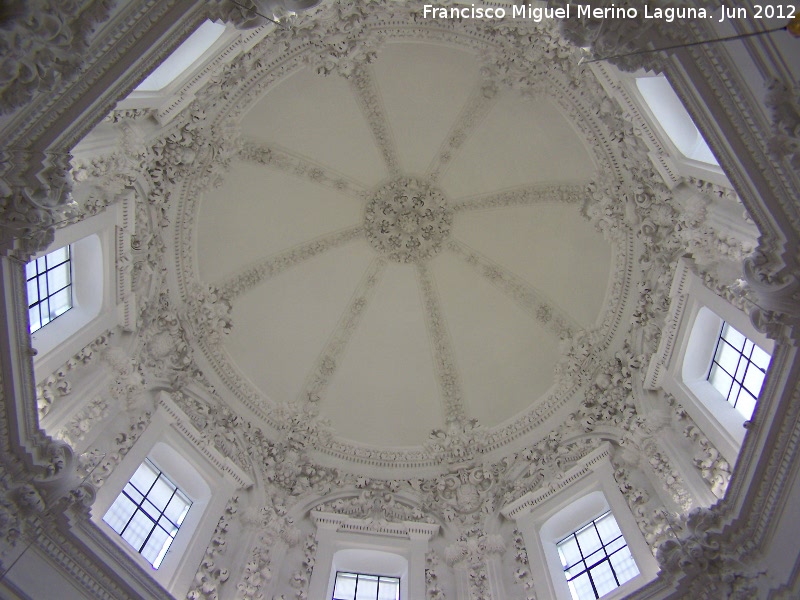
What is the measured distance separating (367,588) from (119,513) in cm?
450

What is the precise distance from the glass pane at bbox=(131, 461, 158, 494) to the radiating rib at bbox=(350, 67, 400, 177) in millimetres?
9044

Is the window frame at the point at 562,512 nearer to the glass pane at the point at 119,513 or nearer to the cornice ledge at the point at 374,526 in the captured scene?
the cornice ledge at the point at 374,526

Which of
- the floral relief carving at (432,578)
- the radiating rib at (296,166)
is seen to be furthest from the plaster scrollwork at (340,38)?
the floral relief carving at (432,578)

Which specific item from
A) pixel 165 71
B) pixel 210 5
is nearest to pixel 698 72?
pixel 210 5

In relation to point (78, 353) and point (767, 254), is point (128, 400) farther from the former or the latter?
point (767, 254)

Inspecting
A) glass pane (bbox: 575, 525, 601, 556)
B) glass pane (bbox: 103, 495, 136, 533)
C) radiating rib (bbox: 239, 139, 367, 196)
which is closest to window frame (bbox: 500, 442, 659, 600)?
glass pane (bbox: 575, 525, 601, 556)

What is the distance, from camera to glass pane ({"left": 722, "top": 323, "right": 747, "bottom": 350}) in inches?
408

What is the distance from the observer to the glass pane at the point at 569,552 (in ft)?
38.1

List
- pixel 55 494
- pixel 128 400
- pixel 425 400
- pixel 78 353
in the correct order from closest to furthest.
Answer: pixel 55 494 < pixel 78 353 < pixel 128 400 < pixel 425 400

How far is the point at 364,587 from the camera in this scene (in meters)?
12.3

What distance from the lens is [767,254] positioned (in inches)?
280

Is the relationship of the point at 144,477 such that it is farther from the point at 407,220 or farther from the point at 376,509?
the point at 407,220

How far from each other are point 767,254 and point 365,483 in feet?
31.0

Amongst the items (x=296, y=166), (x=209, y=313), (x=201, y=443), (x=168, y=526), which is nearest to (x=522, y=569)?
(x=168, y=526)
